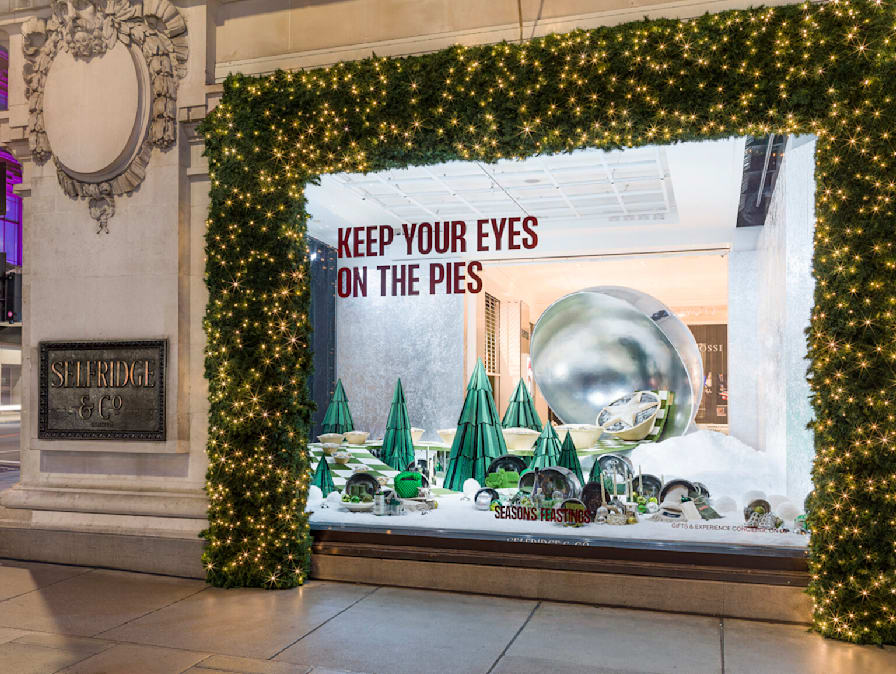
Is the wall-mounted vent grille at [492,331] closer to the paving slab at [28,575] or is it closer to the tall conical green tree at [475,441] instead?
the tall conical green tree at [475,441]

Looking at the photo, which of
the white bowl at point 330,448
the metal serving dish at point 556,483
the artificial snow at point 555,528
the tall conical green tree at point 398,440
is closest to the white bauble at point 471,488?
the artificial snow at point 555,528

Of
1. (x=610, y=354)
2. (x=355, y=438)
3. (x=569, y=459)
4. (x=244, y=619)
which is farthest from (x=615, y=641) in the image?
(x=610, y=354)

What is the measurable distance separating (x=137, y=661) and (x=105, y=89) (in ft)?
16.9

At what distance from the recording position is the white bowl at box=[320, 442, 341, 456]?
876cm

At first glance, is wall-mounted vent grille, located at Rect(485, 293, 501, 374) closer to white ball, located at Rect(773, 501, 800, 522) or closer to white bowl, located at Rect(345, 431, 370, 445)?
white bowl, located at Rect(345, 431, 370, 445)

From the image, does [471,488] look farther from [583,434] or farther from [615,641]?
[615,641]

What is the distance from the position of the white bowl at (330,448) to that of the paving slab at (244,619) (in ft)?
7.94

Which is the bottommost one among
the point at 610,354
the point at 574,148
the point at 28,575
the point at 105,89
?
the point at 28,575

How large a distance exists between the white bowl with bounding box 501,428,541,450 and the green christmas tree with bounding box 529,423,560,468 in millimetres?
944

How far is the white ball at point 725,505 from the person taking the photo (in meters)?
6.54

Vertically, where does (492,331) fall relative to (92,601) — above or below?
above

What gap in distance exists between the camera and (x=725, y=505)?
6586mm

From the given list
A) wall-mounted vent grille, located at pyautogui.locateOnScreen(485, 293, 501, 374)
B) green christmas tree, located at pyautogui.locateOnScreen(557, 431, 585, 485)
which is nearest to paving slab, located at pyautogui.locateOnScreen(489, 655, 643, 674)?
green christmas tree, located at pyautogui.locateOnScreen(557, 431, 585, 485)

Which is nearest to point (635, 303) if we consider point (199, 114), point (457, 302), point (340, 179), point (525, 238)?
point (457, 302)
